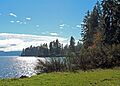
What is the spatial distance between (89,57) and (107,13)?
76.7ft

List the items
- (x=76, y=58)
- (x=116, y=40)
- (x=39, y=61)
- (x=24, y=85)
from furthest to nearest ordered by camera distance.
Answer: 1. (x=116, y=40)
2. (x=76, y=58)
3. (x=39, y=61)
4. (x=24, y=85)

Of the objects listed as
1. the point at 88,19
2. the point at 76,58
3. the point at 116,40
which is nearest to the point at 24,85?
the point at 76,58

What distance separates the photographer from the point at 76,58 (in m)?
39.5

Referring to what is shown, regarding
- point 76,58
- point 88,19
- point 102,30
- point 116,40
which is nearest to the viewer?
point 76,58

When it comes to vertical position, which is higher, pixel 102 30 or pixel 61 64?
pixel 102 30

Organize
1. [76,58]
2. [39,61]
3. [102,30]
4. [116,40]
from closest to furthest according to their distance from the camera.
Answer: [39,61] → [76,58] → [116,40] → [102,30]

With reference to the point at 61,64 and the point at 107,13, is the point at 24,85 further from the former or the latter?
the point at 107,13

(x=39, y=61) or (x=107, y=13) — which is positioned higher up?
(x=107, y=13)

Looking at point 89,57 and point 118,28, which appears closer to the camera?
point 89,57

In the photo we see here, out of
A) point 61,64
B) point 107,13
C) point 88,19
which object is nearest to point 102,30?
point 107,13

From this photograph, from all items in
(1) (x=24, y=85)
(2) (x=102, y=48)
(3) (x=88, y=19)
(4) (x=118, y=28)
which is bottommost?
(1) (x=24, y=85)

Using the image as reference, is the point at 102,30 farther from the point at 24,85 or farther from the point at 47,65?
the point at 24,85

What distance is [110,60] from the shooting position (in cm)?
3953

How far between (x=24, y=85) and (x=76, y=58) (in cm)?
2012
